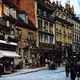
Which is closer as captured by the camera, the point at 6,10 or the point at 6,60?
the point at 6,60

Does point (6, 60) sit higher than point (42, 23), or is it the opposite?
point (42, 23)

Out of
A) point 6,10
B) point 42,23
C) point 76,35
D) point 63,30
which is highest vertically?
point 6,10

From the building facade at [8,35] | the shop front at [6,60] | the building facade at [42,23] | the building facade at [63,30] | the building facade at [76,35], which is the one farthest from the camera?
the building facade at [76,35]

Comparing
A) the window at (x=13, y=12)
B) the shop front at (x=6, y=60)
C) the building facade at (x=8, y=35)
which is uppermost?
the window at (x=13, y=12)

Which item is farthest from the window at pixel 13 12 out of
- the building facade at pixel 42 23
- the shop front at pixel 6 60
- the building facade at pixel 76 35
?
the building facade at pixel 76 35

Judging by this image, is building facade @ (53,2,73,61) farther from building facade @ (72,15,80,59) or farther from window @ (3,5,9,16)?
window @ (3,5,9,16)

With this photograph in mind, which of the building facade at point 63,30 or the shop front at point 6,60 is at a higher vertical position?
the building facade at point 63,30

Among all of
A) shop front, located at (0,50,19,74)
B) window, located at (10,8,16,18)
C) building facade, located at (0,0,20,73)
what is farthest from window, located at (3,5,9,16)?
shop front, located at (0,50,19,74)

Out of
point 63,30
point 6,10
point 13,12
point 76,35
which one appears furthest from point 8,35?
point 76,35

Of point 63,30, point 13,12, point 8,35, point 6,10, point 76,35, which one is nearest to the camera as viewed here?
point 8,35

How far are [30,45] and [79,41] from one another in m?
46.2

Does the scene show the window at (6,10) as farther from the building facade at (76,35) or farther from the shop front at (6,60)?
the building facade at (76,35)

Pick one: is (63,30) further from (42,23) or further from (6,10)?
(6,10)

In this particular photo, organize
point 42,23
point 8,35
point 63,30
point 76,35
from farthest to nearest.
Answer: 1. point 76,35
2. point 63,30
3. point 42,23
4. point 8,35
